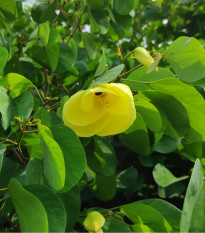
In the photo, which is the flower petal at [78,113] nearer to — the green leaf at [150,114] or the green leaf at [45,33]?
the green leaf at [150,114]

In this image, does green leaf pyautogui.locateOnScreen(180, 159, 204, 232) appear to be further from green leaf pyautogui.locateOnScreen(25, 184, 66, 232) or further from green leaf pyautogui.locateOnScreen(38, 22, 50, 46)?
green leaf pyautogui.locateOnScreen(38, 22, 50, 46)

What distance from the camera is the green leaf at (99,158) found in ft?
3.67

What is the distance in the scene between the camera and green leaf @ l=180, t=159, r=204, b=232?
77cm

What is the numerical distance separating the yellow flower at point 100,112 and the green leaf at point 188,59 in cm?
17

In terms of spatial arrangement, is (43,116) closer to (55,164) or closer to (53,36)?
(55,164)

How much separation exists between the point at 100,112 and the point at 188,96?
277mm

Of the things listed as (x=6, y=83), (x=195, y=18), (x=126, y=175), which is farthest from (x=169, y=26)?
(x=6, y=83)

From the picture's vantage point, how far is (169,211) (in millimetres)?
1028

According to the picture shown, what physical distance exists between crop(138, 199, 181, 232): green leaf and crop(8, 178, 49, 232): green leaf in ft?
1.41

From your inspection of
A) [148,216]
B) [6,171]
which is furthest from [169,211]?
[6,171]

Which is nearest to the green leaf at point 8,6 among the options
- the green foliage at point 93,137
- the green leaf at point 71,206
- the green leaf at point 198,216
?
the green foliage at point 93,137

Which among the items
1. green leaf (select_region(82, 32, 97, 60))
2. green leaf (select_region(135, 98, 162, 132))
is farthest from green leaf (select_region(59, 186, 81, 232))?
green leaf (select_region(82, 32, 97, 60))

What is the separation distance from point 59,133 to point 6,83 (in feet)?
0.95

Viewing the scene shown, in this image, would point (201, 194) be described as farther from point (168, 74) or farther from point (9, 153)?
point (9, 153)
